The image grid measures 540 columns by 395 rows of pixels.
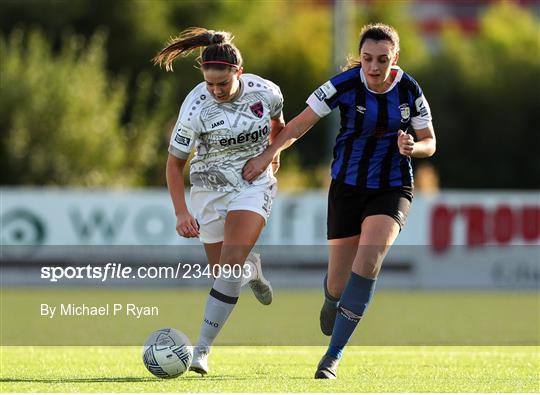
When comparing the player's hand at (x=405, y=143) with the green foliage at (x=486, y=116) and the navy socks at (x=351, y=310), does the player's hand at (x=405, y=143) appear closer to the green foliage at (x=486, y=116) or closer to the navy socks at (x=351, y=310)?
the navy socks at (x=351, y=310)

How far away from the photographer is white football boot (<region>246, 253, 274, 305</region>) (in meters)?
8.84

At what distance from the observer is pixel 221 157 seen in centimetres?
829

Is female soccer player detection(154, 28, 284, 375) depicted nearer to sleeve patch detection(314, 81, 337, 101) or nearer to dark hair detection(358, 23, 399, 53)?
sleeve patch detection(314, 81, 337, 101)

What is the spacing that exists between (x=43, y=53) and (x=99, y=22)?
338 inches

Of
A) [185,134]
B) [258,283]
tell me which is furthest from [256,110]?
[258,283]

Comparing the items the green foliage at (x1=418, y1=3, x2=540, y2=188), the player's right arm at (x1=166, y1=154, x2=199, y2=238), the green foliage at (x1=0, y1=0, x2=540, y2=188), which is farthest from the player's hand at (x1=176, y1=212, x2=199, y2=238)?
the green foliage at (x1=418, y1=3, x2=540, y2=188)

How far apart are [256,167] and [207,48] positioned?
0.78 m

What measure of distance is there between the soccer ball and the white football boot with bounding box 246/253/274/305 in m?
1.08

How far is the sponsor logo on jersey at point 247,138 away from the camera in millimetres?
8180

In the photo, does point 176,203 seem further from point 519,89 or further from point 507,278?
point 519,89

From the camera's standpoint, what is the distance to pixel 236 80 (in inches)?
319

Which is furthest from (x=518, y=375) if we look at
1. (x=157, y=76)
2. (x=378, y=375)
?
(x=157, y=76)

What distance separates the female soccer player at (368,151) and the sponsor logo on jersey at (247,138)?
0.11m

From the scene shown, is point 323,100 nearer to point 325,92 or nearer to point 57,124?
point 325,92
